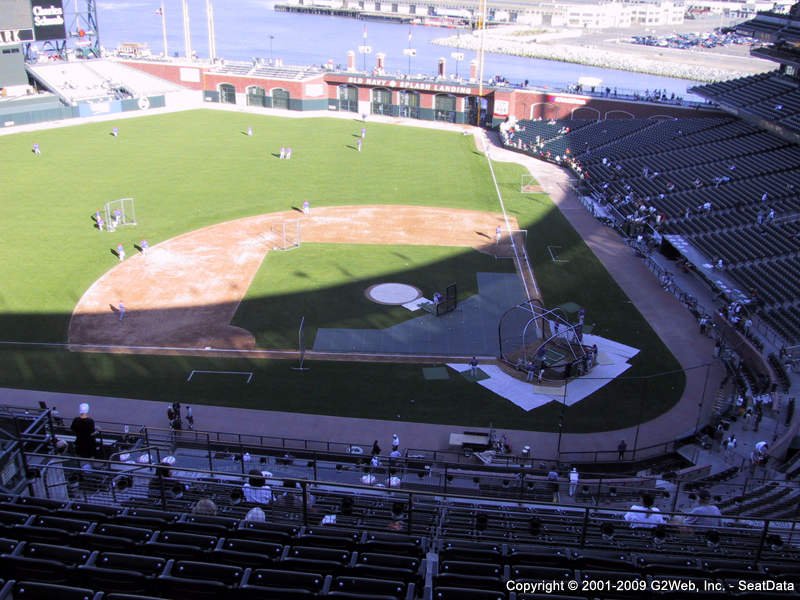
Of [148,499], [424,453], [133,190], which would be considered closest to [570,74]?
[133,190]

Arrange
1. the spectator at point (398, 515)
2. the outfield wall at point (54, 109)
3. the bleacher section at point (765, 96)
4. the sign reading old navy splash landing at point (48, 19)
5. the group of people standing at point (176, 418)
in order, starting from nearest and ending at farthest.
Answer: the spectator at point (398, 515), the group of people standing at point (176, 418), the bleacher section at point (765, 96), the outfield wall at point (54, 109), the sign reading old navy splash landing at point (48, 19)

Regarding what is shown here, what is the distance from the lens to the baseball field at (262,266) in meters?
30.3

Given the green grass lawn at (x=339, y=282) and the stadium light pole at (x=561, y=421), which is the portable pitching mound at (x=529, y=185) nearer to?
the green grass lawn at (x=339, y=282)

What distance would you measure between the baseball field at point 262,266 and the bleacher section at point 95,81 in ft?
30.5

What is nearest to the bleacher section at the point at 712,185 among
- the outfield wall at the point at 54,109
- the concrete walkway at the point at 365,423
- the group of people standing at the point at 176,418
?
the concrete walkway at the point at 365,423

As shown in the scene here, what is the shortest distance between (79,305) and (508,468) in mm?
24810

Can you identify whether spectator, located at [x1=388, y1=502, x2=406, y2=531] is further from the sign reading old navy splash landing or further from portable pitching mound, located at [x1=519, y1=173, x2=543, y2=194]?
the sign reading old navy splash landing

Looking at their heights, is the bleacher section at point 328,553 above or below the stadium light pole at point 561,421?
above

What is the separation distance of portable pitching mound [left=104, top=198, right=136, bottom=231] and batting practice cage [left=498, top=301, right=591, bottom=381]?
27367 mm

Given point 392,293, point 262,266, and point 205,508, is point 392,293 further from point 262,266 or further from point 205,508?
point 205,508

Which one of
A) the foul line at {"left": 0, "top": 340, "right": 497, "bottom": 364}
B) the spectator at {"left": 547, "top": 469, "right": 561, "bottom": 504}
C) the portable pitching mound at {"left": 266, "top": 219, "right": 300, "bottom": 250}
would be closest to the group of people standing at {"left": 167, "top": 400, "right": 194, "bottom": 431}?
the foul line at {"left": 0, "top": 340, "right": 497, "bottom": 364}

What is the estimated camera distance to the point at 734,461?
81.3 ft

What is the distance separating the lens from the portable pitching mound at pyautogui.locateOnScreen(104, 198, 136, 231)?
47.0 metres

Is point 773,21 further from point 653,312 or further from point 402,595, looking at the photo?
point 402,595
